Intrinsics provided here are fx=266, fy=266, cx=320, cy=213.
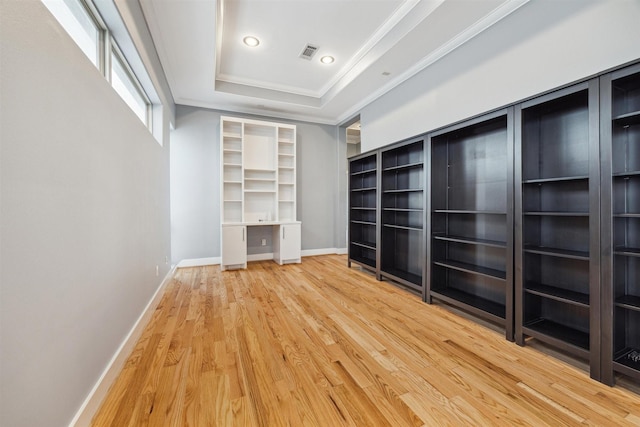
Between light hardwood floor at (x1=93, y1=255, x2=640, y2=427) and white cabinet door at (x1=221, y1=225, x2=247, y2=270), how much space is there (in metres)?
1.60

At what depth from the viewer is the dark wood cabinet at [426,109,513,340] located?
2.32 metres

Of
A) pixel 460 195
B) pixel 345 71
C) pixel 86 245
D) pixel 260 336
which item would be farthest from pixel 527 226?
pixel 345 71

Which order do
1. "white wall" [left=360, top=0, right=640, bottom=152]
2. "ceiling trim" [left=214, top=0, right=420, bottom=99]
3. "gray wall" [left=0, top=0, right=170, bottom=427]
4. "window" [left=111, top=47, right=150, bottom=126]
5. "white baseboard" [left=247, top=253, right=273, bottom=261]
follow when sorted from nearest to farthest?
"gray wall" [left=0, top=0, right=170, bottom=427]
"white wall" [left=360, top=0, right=640, bottom=152]
"window" [left=111, top=47, right=150, bottom=126]
"ceiling trim" [left=214, top=0, right=420, bottom=99]
"white baseboard" [left=247, top=253, right=273, bottom=261]

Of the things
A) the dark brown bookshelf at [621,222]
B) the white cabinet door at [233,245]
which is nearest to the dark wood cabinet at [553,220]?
the dark brown bookshelf at [621,222]

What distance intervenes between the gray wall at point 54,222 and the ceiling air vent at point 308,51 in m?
2.46

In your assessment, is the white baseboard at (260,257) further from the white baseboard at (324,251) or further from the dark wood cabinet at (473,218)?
the dark wood cabinet at (473,218)

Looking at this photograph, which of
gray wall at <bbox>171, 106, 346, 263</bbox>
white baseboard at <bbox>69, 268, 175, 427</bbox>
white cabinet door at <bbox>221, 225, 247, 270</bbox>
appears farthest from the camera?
gray wall at <bbox>171, 106, 346, 263</bbox>

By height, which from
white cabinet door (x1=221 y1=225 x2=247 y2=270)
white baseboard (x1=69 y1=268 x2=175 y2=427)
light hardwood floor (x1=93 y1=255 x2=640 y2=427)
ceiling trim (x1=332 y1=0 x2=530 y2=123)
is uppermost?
ceiling trim (x1=332 y1=0 x2=530 y2=123)

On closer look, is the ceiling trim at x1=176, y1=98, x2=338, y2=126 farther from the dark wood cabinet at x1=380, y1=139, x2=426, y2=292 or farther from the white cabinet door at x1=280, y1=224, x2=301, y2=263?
the dark wood cabinet at x1=380, y1=139, x2=426, y2=292

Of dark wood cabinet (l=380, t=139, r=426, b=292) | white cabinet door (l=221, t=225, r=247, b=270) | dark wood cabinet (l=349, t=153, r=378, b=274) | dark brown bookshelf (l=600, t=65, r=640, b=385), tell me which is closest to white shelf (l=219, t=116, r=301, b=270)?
white cabinet door (l=221, t=225, r=247, b=270)

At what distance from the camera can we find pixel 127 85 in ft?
8.25

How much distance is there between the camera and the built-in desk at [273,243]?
4.40 m

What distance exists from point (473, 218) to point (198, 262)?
4.31 m

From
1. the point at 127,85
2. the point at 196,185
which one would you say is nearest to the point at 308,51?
the point at 127,85
